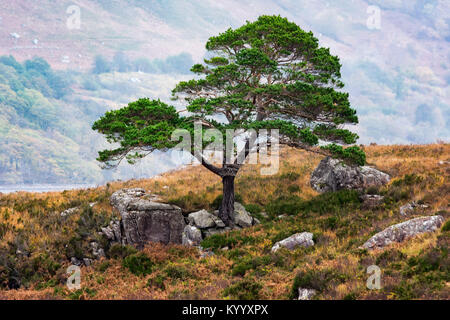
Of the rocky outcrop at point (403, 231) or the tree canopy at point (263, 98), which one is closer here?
the rocky outcrop at point (403, 231)

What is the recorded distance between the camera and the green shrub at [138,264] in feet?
44.7

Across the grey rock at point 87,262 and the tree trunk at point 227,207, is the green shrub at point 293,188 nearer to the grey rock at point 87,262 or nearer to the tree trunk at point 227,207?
the tree trunk at point 227,207

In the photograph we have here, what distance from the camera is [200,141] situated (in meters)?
15.8

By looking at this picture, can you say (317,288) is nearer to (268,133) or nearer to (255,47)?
(268,133)

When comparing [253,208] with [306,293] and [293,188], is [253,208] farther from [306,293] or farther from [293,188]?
[306,293]

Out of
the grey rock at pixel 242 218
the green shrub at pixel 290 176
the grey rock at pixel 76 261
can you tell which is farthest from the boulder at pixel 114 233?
the green shrub at pixel 290 176

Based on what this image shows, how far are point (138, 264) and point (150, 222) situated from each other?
282 cm

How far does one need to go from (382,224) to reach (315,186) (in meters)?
7.34

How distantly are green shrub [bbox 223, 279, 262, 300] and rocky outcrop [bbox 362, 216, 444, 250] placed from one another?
430 centimetres

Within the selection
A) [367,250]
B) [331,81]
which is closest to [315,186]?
[331,81]

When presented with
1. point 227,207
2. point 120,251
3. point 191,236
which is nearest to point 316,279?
point 191,236

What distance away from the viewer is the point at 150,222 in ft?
54.3

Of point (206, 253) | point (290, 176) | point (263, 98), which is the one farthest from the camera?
point (290, 176)

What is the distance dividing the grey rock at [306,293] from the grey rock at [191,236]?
7.38 metres
